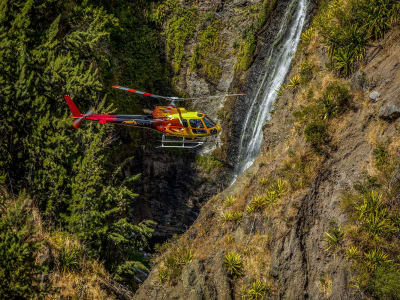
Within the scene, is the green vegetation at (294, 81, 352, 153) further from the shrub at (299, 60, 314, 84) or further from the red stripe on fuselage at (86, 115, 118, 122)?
the red stripe on fuselage at (86, 115, 118, 122)

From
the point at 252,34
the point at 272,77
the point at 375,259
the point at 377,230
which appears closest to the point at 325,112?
the point at 377,230

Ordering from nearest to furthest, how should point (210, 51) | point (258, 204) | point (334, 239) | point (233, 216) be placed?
point (334, 239)
point (258, 204)
point (233, 216)
point (210, 51)

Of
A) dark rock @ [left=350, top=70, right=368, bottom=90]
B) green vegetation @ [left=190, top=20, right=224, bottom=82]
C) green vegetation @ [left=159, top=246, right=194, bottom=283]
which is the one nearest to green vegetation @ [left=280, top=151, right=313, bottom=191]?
dark rock @ [left=350, top=70, right=368, bottom=90]

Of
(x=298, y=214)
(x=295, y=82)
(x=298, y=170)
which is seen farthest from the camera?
(x=295, y=82)

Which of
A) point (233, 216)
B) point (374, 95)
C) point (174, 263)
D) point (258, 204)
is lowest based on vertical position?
point (174, 263)

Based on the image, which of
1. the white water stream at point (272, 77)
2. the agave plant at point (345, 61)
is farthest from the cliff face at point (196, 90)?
the agave plant at point (345, 61)

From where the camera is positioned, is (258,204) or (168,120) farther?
(168,120)

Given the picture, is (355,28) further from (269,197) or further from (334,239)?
(334,239)

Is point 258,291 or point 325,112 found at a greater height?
point 325,112
